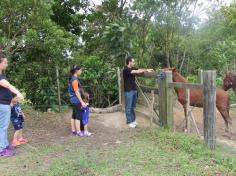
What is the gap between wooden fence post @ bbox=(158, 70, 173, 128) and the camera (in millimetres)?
9492

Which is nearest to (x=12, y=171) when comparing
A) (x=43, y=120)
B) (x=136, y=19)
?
(x=43, y=120)

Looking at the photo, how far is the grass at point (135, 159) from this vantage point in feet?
20.9

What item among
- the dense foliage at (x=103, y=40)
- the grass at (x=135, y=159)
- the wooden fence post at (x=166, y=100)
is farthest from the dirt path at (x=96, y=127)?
the dense foliage at (x=103, y=40)

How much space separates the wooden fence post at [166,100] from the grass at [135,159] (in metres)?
0.95

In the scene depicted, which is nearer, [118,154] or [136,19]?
[118,154]

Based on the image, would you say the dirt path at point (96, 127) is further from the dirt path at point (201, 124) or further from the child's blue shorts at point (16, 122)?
the child's blue shorts at point (16, 122)

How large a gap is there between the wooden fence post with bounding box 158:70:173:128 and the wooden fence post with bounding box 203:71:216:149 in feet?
5.50

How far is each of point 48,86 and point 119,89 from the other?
2.29 metres

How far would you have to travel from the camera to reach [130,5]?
16.4 meters

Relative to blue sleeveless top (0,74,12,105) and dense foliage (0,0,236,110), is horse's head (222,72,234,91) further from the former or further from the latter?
blue sleeveless top (0,74,12,105)

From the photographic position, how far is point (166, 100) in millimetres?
9555

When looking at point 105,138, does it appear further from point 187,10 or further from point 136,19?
point 187,10

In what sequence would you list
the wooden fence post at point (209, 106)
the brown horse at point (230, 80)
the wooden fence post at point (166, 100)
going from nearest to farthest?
the wooden fence post at point (209, 106) < the wooden fence post at point (166, 100) < the brown horse at point (230, 80)

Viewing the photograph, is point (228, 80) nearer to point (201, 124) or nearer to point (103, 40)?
point (201, 124)
